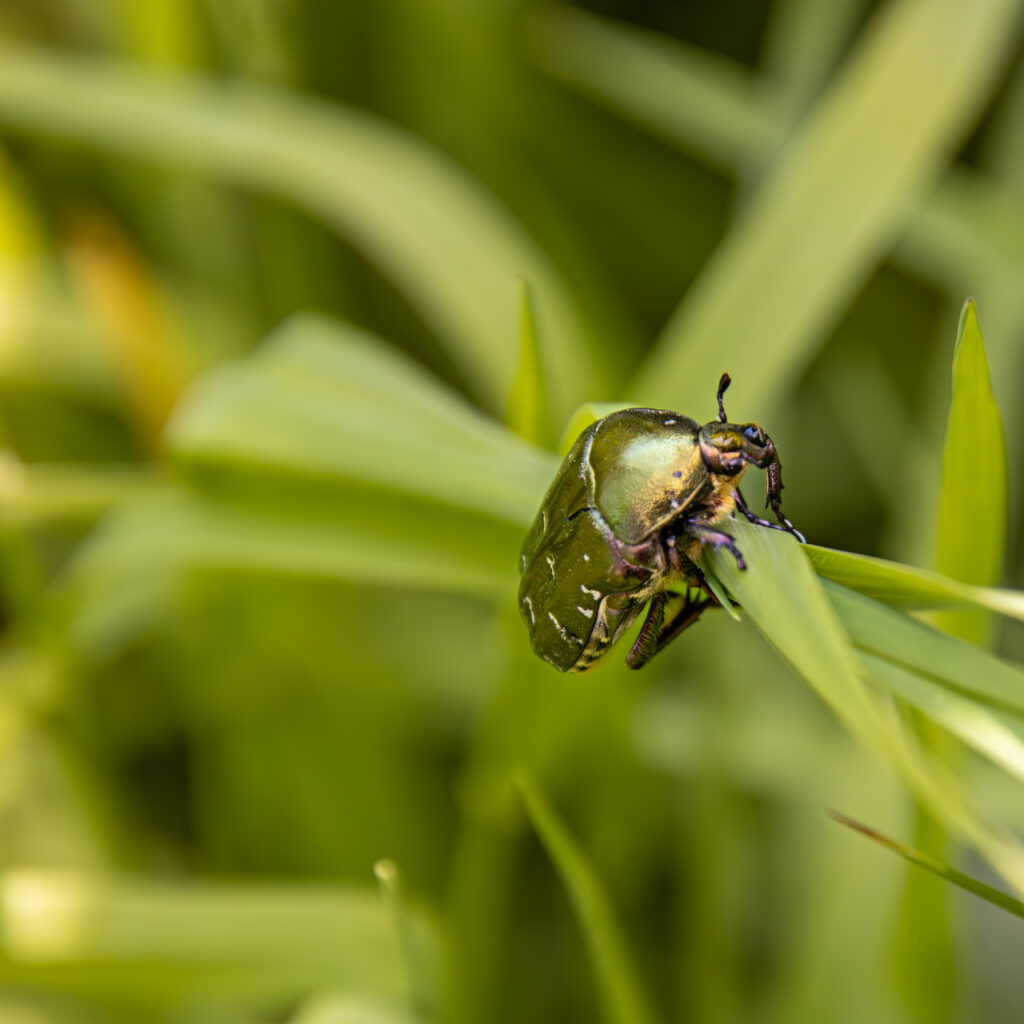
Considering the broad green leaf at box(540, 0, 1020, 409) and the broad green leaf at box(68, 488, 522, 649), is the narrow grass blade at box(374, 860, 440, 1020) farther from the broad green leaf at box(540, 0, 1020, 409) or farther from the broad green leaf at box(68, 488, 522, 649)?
the broad green leaf at box(540, 0, 1020, 409)

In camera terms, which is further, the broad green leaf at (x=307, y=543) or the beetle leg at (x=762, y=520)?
the broad green leaf at (x=307, y=543)

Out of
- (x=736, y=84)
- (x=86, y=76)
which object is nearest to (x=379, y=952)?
(x=86, y=76)

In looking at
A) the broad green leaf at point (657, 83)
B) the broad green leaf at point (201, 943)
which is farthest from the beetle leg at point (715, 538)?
the broad green leaf at point (657, 83)

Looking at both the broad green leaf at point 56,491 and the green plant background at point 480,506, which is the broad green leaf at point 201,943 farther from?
the broad green leaf at point 56,491

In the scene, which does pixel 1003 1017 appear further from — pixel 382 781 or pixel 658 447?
pixel 658 447

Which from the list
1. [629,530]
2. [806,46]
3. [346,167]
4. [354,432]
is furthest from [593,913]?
[806,46]

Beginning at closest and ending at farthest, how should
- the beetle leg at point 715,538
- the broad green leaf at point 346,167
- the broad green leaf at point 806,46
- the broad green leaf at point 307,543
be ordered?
the beetle leg at point 715,538
the broad green leaf at point 307,543
the broad green leaf at point 346,167
the broad green leaf at point 806,46

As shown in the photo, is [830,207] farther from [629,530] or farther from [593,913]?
[593,913]
